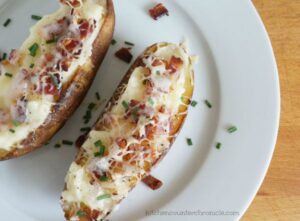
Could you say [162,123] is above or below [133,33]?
below

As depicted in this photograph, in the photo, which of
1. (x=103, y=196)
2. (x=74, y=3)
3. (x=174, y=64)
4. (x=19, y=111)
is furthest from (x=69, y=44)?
(x=103, y=196)

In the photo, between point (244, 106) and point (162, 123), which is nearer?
point (162, 123)

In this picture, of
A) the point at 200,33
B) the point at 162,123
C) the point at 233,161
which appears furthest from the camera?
the point at 200,33

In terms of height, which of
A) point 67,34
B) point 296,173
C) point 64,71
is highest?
point 67,34

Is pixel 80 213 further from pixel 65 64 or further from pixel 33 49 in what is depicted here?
pixel 33 49

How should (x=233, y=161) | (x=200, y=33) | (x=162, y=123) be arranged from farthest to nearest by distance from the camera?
1. (x=200, y=33)
2. (x=233, y=161)
3. (x=162, y=123)

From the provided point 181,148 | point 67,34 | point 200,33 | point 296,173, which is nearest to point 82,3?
point 67,34

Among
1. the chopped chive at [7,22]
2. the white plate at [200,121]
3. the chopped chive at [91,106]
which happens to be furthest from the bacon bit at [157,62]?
the chopped chive at [7,22]

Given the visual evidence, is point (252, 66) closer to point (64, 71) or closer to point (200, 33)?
point (200, 33)
